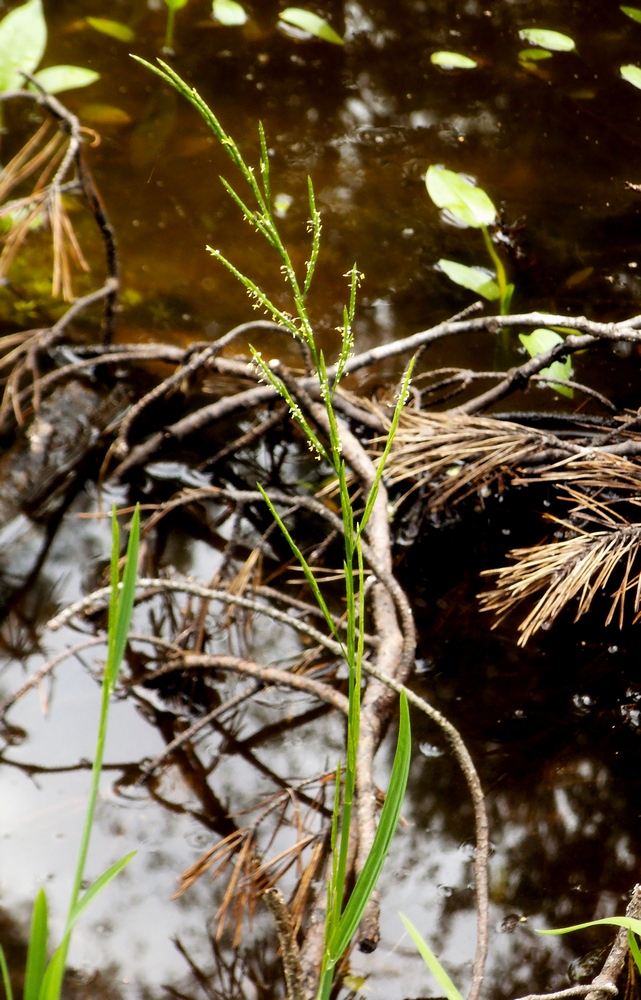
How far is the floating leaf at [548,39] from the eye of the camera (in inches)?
116

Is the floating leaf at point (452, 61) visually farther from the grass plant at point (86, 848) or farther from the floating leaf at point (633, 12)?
the grass plant at point (86, 848)

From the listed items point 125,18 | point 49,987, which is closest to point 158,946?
point 49,987

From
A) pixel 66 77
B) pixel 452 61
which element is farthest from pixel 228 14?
pixel 66 77

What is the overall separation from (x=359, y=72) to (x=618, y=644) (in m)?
2.49

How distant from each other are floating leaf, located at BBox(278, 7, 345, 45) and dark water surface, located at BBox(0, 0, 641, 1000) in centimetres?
7

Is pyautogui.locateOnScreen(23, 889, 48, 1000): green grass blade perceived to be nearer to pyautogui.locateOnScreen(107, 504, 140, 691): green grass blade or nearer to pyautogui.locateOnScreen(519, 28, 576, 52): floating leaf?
pyautogui.locateOnScreen(107, 504, 140, 691): green grass blade

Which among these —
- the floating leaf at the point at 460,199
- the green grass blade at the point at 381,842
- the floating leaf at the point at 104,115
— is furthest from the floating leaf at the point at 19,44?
the green grass blade at the point at 381,842

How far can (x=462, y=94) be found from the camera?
2.89m

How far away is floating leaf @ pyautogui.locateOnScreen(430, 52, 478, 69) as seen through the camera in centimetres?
295

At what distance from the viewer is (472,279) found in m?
2.16

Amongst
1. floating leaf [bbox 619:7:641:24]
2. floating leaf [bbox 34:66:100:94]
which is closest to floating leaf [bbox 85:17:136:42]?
floating leaf [bbox 34:66:100:94]

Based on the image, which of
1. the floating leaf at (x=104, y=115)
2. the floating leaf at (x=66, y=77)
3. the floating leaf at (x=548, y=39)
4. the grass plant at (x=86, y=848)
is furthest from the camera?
the floating leaf at (x=548, y=39)

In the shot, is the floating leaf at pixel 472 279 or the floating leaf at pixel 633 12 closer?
the floating leaf at pixel 472 279

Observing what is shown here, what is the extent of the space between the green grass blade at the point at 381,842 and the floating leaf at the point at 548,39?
10.3 ft
